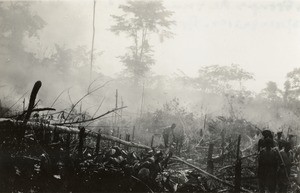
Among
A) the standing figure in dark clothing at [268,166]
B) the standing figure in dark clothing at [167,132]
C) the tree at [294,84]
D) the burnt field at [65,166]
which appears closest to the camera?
the burnt field at [65,166]

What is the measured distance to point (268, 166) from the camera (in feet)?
22.7

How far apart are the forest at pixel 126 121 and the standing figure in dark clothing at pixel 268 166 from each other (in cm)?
22

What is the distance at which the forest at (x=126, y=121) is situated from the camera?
15.4 feet

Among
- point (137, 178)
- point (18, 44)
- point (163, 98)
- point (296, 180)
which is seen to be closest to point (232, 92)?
Answer: point (163, 98)

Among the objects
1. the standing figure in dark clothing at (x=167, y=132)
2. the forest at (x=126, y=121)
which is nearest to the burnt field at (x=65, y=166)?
the forest at (x=126, y=121)

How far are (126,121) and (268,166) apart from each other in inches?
480

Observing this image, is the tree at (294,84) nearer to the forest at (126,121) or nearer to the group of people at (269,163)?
the forest at (126,121)

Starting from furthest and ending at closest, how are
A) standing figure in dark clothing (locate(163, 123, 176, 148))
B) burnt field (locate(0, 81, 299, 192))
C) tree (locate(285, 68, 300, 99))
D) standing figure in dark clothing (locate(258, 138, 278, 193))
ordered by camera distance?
tree (locate(285, 68, 300, 99)) < standing figure in dark clothing (locate(163, 123, 176, 148)) < standing figure in dark clothing (locate(258, 138, 278, 193)) < burnt field (locate(0, 81, 299, 192))

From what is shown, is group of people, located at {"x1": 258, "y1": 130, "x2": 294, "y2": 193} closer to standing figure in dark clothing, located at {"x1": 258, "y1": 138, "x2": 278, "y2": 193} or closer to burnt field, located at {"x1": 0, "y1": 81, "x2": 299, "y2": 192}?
standing figure in dark clothing, located at {"x1": 258, "y1": 138, "x2": 278, "y2": 193}

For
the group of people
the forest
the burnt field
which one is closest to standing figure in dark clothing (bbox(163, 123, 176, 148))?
the forest

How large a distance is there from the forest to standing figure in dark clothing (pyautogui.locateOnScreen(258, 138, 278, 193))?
0.22 m

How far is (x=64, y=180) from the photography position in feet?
15.7

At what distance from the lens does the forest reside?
4.68 m

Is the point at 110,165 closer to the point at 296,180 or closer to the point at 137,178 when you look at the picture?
the point at 137,178
